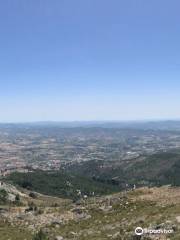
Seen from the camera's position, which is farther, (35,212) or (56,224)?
(35,212)

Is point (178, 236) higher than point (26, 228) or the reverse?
higher

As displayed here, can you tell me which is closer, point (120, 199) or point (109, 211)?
point (109, 211)

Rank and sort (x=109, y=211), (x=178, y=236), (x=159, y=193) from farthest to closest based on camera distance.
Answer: (x=159, y=193), (x=109, y=211), (x=178, y=236)

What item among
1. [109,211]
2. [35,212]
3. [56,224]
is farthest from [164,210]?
[35,212]

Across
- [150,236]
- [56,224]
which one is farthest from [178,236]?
[56,224]

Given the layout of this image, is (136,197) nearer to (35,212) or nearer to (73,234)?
(35,212)

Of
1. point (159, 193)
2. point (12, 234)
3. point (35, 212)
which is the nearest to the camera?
point (12, 234)

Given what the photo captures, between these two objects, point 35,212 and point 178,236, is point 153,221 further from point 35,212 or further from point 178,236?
point 35,212

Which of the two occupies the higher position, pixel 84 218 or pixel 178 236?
pixel 178 236

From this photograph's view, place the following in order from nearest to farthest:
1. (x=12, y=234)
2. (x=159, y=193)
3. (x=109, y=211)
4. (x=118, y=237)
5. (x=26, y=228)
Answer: (x=118, y=237), (x=12, y=234), (x=26, y=228), (x=109, y=211), (x=159, y=193)
